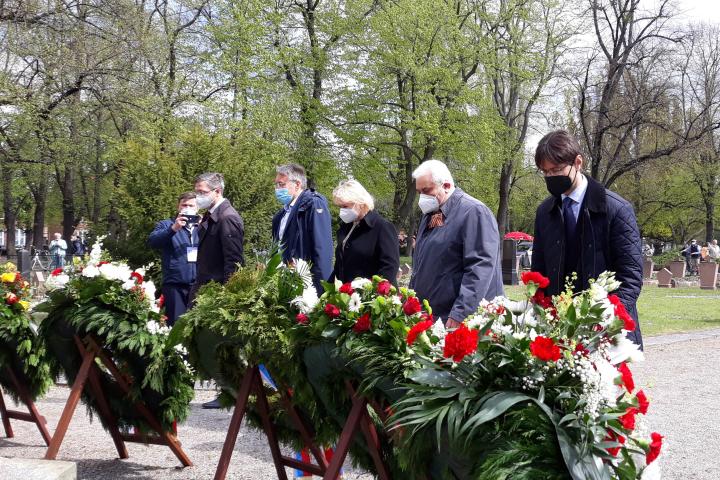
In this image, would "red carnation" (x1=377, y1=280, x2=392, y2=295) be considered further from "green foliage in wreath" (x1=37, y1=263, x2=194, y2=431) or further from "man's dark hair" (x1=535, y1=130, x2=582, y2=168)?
"green foliage in wreath" (x1=37, y1=263, x2=194, y2=431)

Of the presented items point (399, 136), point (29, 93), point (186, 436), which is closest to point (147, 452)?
point (186, 436)

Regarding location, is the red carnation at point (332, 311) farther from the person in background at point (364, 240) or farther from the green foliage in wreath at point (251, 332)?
the person in background at point (364, 240)

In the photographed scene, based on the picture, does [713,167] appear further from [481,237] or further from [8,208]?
[481,237]

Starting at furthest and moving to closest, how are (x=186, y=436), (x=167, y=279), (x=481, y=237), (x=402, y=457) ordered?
(x=167, y=279) < (x=186, y=436) < (x=481, y=237) < (x=402, y=457)

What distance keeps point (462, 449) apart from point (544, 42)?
1372 inches

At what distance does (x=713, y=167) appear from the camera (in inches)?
1740

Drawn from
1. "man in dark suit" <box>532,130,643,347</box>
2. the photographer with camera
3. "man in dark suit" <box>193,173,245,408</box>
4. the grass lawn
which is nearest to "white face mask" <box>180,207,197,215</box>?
the photographer with camera

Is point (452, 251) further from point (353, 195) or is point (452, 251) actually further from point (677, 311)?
point (677, 311)

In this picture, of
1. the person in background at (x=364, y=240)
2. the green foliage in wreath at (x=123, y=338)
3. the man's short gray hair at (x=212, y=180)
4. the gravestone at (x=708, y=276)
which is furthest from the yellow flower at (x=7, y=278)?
the gravestone at (x=708, y=276)

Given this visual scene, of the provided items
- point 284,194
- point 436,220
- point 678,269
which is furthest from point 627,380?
point 678,269

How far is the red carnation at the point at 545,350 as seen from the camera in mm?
2299

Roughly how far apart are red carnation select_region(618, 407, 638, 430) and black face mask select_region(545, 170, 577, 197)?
5.55 feet

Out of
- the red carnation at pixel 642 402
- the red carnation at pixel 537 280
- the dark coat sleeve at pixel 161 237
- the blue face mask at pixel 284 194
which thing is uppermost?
the blue face mask at pixel 284 194

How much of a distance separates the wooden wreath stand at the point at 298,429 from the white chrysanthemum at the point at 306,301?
0.42 metres
